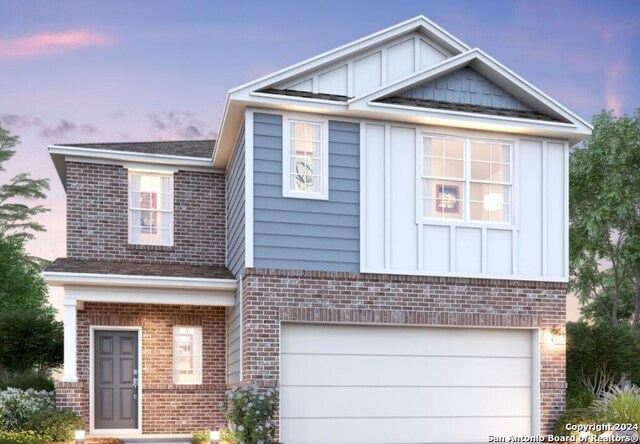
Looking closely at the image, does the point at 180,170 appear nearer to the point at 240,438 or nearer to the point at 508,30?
the point at 240,438

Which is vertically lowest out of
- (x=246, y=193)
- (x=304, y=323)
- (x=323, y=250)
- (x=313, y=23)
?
(x=304, y=323)

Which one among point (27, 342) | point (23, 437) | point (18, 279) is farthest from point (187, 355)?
point (18, 279)

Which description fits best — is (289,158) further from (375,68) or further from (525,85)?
(525,85)

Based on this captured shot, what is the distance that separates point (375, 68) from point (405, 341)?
202 inches

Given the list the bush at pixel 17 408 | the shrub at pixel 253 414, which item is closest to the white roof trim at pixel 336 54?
the shrub at pixel 253 414

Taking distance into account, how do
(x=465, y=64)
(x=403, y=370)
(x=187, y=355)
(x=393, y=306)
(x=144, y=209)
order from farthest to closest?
(x=144, y=209) < (x=187, y=355) < (x=465, y=64) < (x=403, y=370) < (x=393, y=306)

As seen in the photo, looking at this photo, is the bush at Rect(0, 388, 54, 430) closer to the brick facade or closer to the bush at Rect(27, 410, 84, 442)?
the bush at Rect(27, 410, 84, 442)

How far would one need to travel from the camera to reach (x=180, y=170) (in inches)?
722

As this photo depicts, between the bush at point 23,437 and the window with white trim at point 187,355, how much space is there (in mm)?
3285

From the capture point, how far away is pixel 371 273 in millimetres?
14961

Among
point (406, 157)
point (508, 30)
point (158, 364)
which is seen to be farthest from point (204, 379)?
point (508, 30)

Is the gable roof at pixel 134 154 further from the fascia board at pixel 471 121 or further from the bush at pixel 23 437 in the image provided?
the bush at pixel 23 437

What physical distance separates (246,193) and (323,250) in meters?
1.68

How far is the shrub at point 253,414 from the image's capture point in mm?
13555
